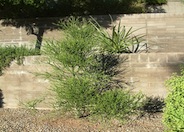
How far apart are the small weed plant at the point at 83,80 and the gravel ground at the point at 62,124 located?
208 millimetres

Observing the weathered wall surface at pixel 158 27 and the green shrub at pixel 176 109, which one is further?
the weathered wall surface at pixel 158 27

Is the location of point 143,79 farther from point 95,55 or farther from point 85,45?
point 85,45

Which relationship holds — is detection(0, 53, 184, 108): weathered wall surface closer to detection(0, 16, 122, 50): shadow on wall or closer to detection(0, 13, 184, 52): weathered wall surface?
detection(0, 13, 184, 52): weathered wall surface

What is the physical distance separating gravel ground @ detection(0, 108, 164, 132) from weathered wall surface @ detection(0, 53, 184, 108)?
59 centimetres

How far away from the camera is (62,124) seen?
6.44 metres

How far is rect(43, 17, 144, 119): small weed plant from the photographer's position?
6.11 m

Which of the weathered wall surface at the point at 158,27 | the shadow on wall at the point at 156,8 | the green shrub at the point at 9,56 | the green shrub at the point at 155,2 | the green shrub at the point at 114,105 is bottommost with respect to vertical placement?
the green shrub at the point at 114,105

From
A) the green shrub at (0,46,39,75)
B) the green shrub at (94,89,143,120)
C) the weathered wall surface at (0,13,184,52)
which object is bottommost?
the green shrub at (94,89,143,120)

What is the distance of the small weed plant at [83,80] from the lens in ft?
20.0

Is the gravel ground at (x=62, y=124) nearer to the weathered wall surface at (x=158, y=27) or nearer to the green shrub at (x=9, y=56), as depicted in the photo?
the green shrub at (x=9, y=56)

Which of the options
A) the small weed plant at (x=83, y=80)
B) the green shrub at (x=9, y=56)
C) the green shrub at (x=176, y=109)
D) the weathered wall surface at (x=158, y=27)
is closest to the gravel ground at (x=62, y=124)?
the small weed plant at (x=83, y=80)

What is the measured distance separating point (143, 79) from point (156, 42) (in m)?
5.95

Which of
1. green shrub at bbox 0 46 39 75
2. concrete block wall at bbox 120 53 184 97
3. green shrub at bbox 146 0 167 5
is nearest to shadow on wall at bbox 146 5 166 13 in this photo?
green shrub at bbox 146 0 167 5

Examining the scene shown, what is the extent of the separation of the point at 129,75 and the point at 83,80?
1.20 metres
